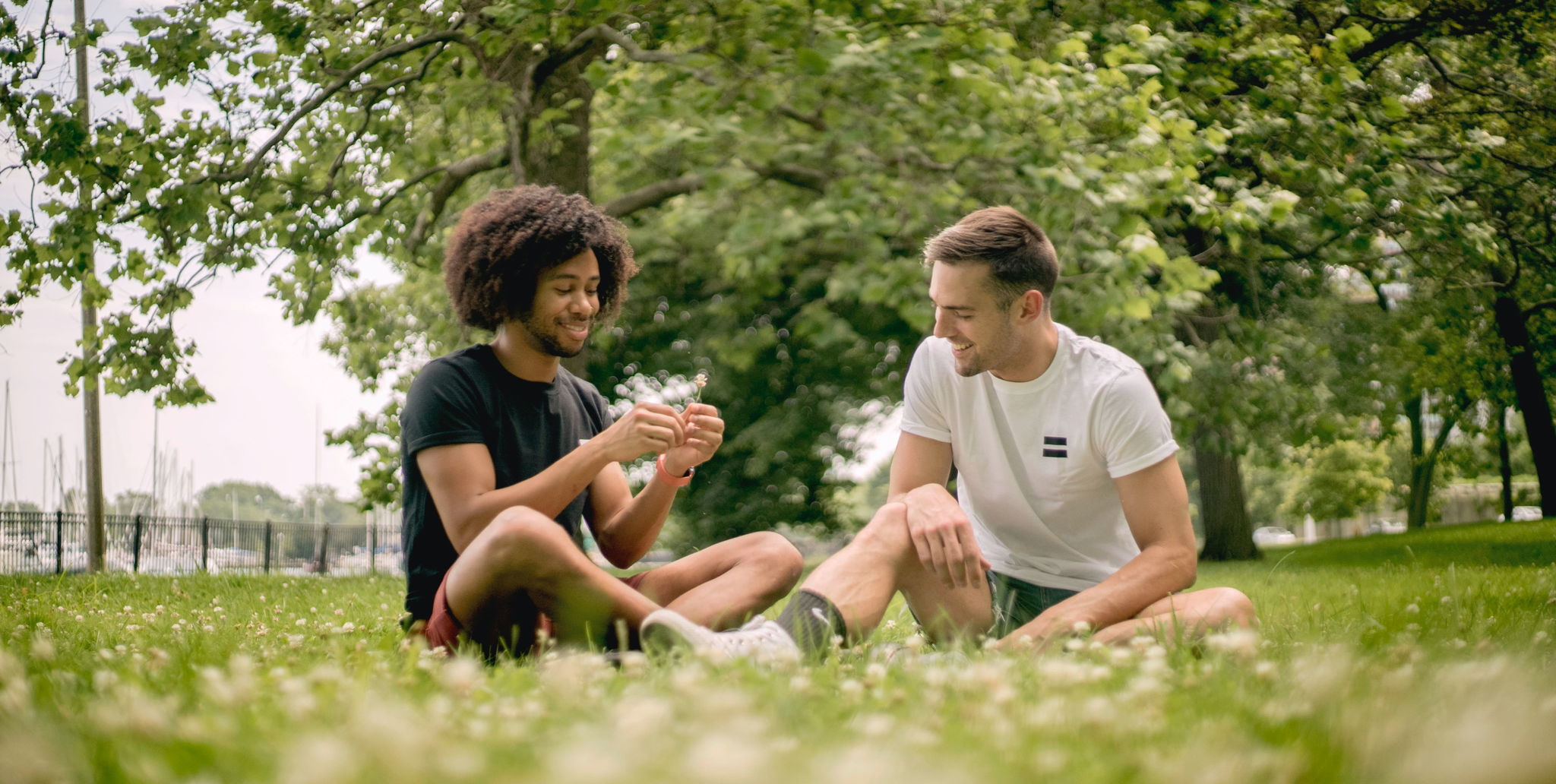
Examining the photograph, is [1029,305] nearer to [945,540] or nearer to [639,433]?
[945,540]

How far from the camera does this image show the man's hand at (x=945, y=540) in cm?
329

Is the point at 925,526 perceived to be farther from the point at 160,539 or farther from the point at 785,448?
the point at 160,539

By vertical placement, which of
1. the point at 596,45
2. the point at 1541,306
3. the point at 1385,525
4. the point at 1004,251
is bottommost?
the point at 1385,525

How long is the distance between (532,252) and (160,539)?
21.4 m

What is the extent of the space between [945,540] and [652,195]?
9.49 metres

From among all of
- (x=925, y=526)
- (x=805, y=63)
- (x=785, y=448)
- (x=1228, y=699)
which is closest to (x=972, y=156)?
(x=805, y=63)

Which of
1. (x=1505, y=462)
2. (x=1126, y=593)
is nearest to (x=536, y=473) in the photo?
(x=1126, y=593)

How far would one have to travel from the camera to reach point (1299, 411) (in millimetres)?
11367

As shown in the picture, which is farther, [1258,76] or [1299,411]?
[1299,411]

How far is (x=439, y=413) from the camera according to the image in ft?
11.5

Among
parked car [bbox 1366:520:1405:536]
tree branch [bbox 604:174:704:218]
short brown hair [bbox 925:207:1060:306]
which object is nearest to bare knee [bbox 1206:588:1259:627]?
short brown hair [bbox 925:207:1060:306]

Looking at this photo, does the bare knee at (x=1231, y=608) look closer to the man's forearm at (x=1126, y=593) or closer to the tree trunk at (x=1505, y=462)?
the man's forearm at (x=1126, y=593)

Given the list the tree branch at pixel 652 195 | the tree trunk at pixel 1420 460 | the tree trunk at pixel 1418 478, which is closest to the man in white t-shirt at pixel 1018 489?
the tree branch at pixel 652 195

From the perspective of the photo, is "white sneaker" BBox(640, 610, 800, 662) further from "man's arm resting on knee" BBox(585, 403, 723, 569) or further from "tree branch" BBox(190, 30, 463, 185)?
"tree branch" BBox(190, 30, 463, 185)
